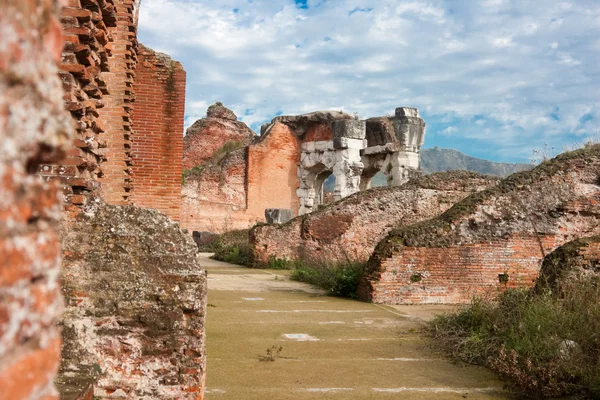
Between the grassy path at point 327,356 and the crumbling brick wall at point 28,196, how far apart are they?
382cm

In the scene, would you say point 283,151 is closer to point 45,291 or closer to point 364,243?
point 364,243

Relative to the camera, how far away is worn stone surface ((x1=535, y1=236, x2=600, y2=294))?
Answer: 268 inches

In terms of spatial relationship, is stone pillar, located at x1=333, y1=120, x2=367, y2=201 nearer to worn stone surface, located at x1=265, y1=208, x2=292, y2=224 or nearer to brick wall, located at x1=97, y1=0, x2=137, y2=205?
worn stone surface, located at x1=265, y1=208, x2=292, y2=224

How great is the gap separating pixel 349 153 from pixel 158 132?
14.6 metres

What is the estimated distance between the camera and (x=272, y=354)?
6.18 meters

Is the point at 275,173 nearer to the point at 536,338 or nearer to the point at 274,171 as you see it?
the point at 274,171

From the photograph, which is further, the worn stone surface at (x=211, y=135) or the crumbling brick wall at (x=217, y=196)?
the worn stone surface at (x=211, y=135)

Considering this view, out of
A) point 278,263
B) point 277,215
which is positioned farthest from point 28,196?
point 277,215

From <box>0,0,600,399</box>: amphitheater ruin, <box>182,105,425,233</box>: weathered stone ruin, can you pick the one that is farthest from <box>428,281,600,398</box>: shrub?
<box>182,105,425,233</box>: weathered stone ruin

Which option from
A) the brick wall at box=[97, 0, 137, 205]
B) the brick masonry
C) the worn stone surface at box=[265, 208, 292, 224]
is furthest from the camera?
the brick masonry

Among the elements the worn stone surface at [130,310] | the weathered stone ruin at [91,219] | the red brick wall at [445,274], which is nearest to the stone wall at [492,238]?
the red brick wall at [445,274]

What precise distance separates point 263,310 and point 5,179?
27.2ft

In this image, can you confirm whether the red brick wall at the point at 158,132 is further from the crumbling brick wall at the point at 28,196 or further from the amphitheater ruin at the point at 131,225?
the crumbling brick wall at the point at 28,196

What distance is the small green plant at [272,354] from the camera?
19.5ft
